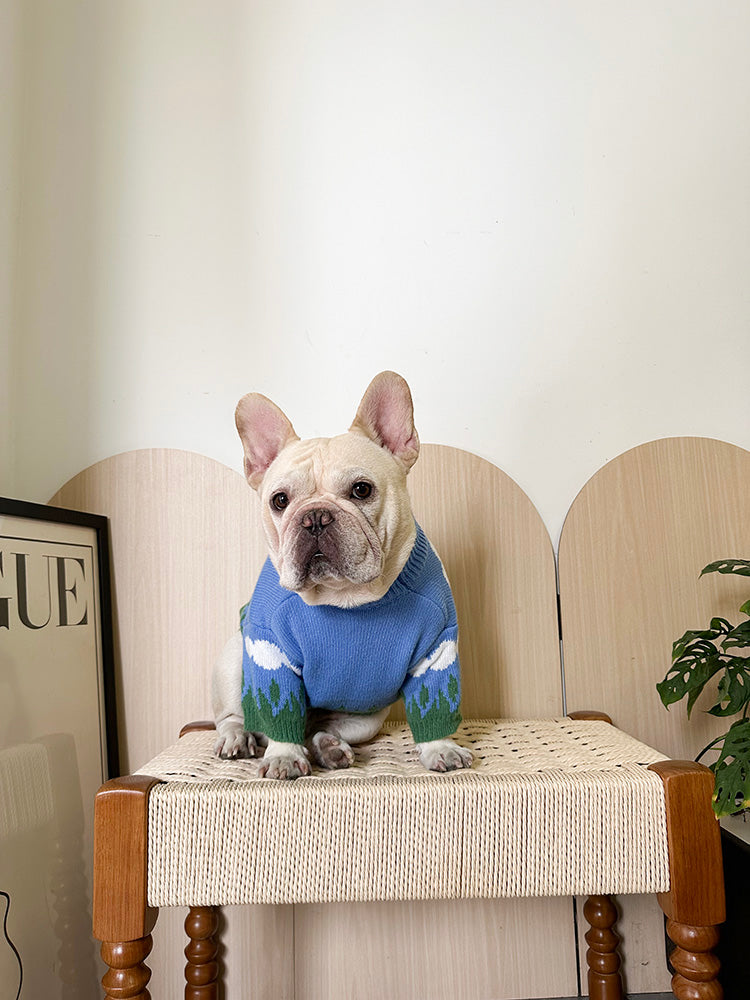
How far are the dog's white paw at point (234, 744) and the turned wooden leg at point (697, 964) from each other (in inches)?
22.2

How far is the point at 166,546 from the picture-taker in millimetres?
1405

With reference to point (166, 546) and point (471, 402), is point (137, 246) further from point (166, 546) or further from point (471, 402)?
point (471, 402)

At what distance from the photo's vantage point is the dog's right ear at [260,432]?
3.42 feet

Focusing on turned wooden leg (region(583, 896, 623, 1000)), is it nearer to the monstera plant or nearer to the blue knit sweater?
the monstera plant

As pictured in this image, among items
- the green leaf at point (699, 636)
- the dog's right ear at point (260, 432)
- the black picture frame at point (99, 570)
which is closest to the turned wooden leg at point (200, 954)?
the black picture frame at point (99, 570)

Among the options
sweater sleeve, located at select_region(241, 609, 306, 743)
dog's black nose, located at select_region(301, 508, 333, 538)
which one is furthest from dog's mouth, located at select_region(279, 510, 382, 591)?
sweater sleeve, located at select_region(241, 609, 306, 743)

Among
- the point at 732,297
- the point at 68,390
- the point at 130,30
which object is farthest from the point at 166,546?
the point at 732,297

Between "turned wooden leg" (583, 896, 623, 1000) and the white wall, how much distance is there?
0.70 metres

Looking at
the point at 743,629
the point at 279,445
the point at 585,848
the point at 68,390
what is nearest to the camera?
the point at 585,848

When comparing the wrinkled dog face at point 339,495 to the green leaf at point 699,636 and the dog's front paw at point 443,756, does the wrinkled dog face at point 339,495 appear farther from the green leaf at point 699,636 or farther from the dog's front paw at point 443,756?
the green leaf at point 699,636

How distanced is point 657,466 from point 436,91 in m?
0.87

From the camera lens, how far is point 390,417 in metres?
1.05

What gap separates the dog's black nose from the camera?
2.98 ft

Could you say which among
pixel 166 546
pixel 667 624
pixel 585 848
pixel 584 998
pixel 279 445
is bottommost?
pixel 584 998
